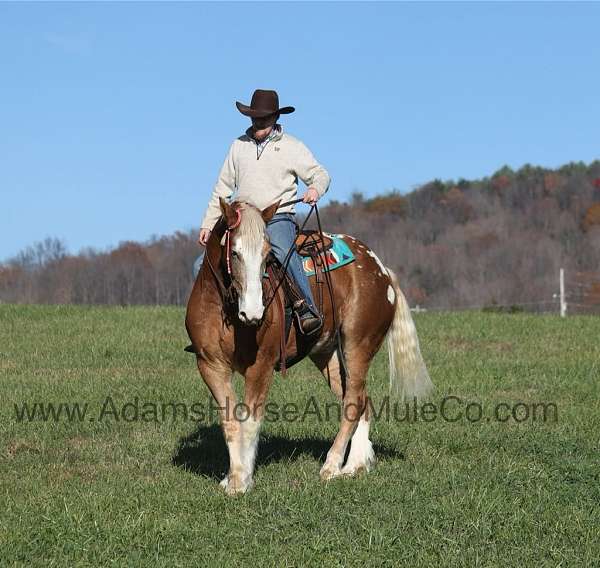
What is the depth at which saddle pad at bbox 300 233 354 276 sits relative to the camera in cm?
812

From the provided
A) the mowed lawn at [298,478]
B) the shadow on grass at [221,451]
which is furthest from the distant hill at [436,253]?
the shadow on grass at [221,451]

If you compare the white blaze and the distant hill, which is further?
the distant hill

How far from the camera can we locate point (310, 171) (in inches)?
312

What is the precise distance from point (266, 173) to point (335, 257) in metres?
1.15

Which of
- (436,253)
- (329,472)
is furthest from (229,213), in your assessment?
(436,253)

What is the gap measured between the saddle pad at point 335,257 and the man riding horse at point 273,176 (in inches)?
10.9

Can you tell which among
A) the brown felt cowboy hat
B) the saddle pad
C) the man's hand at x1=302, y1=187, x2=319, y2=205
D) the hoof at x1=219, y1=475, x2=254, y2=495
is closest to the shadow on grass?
the hoof at x1=219, y1=475, x2=254, y2=495

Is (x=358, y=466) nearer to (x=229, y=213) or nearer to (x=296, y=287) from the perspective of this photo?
(x=296, y=287)

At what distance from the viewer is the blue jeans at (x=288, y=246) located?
7598 millimetres

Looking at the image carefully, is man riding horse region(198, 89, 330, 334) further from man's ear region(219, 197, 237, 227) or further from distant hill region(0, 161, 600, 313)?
distant hill region(0, 161, 600, 313)

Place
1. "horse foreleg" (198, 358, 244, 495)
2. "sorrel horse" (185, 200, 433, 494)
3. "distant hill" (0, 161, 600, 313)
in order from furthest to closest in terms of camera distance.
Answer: "distant hill" (0, 161, 600, 313)
"horse foreleg" (198, 358, 244, 495)
"sorrel horse" (185, 200, 433, 494)

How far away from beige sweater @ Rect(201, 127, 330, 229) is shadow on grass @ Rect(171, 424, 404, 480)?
7.32 ft

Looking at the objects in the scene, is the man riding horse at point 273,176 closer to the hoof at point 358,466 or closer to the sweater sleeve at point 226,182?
the sweater sleeve at point 226,182

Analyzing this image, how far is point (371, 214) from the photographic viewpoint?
4707 inches
